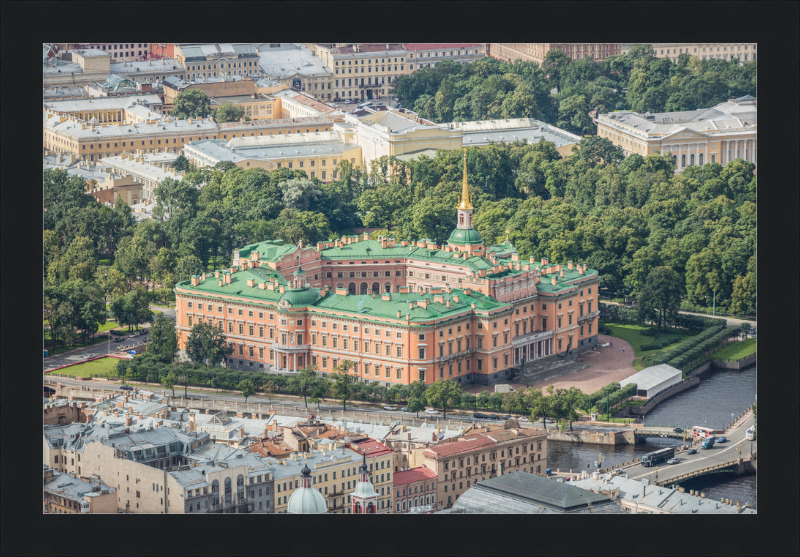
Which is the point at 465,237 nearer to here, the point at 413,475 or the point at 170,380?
the point at 170,380

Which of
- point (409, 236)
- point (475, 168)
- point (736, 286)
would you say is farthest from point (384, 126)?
point (736, 286)

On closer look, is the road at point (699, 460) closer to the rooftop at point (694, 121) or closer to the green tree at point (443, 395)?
the green tree at point (443, 395)

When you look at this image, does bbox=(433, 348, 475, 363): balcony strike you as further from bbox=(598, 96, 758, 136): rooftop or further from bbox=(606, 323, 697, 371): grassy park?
bbox=(598, 96, 758, 136): rooftop

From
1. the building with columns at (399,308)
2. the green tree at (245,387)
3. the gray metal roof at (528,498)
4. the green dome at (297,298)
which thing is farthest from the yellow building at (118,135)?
the gray metal roof at (528,498)

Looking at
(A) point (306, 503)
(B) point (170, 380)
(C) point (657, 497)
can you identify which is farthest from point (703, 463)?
(B) point (170, 380)

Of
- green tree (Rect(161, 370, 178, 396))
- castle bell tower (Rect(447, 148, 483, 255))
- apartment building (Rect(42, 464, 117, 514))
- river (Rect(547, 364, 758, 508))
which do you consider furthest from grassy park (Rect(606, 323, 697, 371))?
Answer: apartment building (Rect(42, 464, 117, 514))

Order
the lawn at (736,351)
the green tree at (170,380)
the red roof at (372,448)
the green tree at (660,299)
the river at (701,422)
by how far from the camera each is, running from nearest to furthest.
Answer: the red roof at (372,448) < the river at (701,422) < the green tree at (170,380) < the lawn at (736,351) < the green tree at (660,299)
